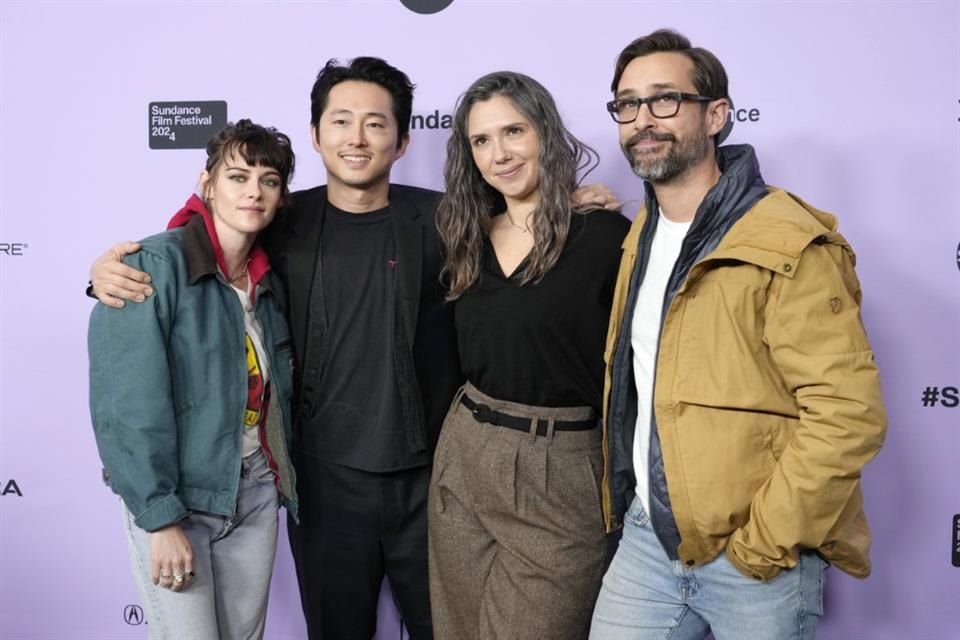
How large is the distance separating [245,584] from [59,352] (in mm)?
1277

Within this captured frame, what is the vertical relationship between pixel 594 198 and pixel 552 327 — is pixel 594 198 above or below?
above

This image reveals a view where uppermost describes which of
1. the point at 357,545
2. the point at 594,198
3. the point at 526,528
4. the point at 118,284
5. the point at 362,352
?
the point at 594,198

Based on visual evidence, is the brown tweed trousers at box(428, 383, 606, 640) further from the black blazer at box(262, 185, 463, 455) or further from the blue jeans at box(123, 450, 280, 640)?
the blue jeans at box(123, 450, 280, 640)

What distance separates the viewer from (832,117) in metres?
2.18

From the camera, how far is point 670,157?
1523mm

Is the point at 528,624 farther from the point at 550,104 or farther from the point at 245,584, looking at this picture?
the point at 550,104

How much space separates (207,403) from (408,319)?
1.62 ft

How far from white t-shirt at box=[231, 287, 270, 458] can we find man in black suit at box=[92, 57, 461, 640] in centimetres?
16

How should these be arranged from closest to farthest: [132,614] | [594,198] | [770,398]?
1. [770,398]
2. [594,198]
3. [132,614]

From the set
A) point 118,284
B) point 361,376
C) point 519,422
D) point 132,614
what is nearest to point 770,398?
point 519,422

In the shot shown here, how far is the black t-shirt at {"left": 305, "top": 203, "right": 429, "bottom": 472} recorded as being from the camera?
74.3 inches

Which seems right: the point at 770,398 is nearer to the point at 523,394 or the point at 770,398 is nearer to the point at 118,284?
the point at 523,394

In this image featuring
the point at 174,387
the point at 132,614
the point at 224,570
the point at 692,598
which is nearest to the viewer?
the point at 692,598

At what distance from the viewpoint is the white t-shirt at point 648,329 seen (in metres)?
1.52
